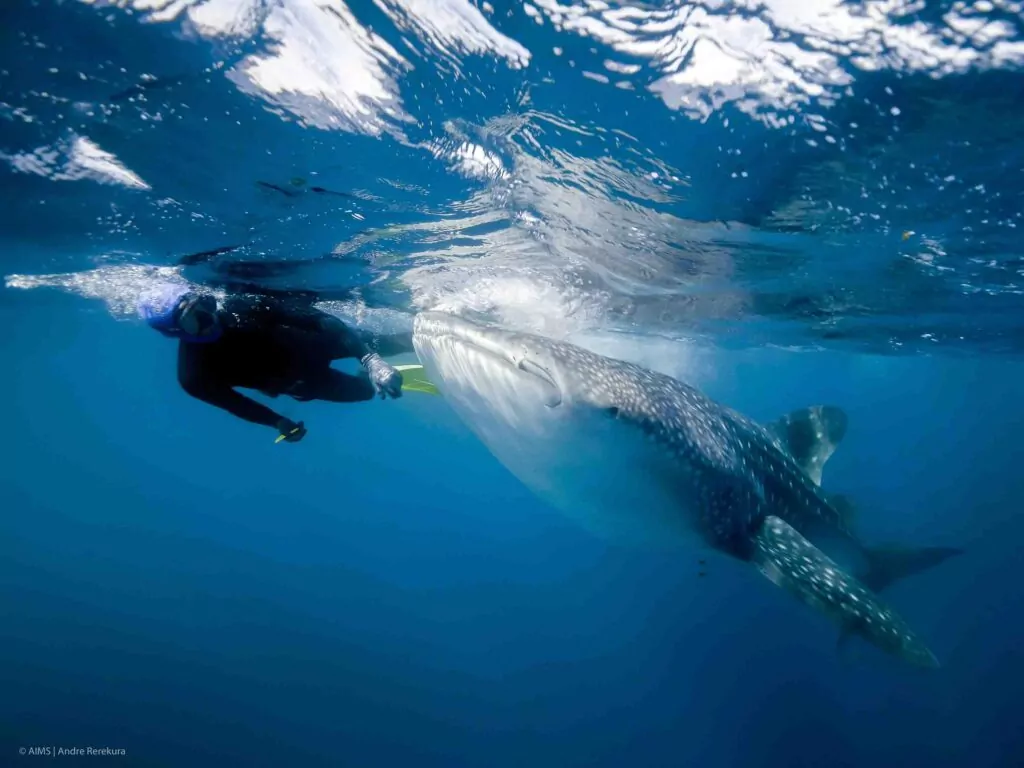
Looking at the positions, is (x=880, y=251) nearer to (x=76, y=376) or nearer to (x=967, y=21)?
(x=967, y=21)

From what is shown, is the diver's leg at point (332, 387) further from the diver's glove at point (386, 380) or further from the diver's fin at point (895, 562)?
the diver's fin at point (895, 562)

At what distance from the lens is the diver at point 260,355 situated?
17.1 feet

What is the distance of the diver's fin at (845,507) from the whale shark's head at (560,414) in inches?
131

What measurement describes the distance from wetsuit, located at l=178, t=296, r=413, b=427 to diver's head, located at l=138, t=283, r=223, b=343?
225 mm

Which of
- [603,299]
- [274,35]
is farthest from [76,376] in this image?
[274,35]

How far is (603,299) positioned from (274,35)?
11.0 meters

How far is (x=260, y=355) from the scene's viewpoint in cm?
673

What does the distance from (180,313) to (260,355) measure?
5.32ft

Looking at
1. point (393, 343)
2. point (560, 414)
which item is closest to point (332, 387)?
point (393, 343)

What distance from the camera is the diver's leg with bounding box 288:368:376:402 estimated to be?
7547 mm

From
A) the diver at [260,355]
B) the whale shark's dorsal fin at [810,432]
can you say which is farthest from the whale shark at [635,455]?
the whale shark's dorsal fin at [810,432]

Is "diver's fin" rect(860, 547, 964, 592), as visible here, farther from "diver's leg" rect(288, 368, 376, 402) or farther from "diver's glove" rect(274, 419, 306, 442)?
"diver's glove" rect(274, 419, 306, 442)

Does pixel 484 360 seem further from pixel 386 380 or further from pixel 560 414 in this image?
pixel 386 380

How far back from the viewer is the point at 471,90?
205 inches
